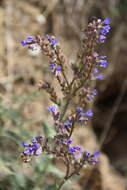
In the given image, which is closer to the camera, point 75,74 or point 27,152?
point 27,152

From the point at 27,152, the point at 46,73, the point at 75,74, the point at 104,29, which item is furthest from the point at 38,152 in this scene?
the point at 46,73

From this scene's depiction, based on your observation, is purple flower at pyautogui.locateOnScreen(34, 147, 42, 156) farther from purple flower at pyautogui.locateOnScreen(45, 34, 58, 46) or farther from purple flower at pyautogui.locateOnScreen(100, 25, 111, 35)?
purple flower at pyautogui.locateOnScreen(100, 25, 111, 35)

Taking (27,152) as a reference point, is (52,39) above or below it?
above

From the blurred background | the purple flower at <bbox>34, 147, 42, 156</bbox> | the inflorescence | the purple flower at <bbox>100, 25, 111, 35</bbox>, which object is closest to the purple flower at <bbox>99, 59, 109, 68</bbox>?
the inflorescence

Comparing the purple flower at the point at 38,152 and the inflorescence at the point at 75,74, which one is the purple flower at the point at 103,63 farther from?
the purple flower at the point at 38,152

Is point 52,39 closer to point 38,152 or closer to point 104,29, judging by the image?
point 104,29

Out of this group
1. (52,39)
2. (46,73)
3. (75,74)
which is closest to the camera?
(52,39)

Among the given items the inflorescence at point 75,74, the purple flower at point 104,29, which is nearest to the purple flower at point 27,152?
the inflorescence at point 75,74

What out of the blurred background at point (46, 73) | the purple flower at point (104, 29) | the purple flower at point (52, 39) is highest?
the blurred background at point (46, 73)

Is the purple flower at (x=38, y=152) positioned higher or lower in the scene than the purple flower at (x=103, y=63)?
lower
